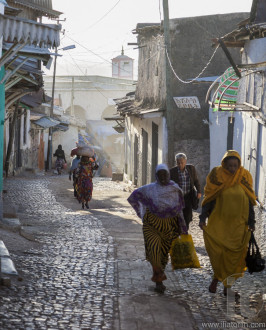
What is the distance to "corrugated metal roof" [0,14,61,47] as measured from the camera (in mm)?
8219

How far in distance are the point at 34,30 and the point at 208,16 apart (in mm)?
11510

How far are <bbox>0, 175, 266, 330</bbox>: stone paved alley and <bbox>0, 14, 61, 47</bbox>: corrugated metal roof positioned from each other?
2911mm

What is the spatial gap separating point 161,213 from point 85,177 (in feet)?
27.4

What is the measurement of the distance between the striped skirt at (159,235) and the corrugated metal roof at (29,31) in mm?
3125

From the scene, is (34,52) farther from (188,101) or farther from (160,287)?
(160,287)

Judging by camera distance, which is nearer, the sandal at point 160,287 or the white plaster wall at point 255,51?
the sandal at point 160,287

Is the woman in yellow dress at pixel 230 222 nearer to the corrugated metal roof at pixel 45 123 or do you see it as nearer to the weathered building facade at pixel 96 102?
the corrugated metal roof at pixel 45 123

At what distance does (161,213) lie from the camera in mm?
7105

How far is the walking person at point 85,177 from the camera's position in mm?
15242

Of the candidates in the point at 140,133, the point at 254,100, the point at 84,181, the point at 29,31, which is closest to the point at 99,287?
the point at 29,31

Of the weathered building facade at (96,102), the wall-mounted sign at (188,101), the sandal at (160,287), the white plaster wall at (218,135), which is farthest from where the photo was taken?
the weathered building facade at (96,102)

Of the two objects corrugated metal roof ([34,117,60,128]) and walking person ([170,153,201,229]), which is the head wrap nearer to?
walking person ([170,153,201,229])

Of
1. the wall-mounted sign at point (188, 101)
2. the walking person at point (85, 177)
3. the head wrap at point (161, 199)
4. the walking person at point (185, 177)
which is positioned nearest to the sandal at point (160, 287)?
the head wrap at point (161, 199)

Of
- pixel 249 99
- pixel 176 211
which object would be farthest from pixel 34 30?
pixel 249 99
